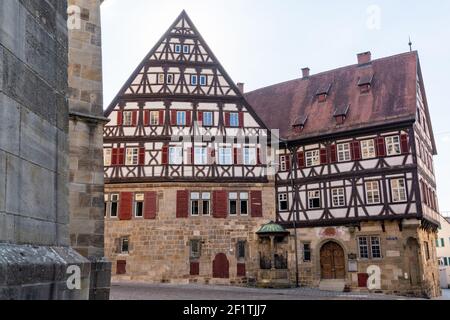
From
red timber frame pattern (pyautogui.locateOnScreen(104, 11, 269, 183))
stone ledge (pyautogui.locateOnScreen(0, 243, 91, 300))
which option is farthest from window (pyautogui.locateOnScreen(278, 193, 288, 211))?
stone ledge (pyautogui.locateOnScreen(0, 243, 91, 300))

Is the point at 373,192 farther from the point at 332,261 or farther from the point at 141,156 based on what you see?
the point at 141,156

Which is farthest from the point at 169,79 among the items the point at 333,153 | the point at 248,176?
the point at 333,153

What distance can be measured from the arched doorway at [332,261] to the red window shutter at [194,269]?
625 cm

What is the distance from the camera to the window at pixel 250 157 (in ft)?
82.7

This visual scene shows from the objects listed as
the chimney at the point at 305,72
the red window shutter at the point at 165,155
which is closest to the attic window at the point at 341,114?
the chimney at the point at 305,72

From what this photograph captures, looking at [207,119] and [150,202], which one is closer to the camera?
[150,202]

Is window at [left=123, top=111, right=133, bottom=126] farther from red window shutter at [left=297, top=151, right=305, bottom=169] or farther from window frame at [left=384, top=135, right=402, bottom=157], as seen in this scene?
window frame at [left=384, top=135, right=402, bottom=157]

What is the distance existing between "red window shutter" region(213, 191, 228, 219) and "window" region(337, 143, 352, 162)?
6.22 m

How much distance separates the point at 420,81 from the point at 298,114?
696cm

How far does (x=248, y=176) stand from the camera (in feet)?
82.2

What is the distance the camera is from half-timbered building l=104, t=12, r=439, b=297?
2262 cm

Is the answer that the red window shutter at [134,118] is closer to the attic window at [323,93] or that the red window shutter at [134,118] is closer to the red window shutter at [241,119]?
the red window shutter at [241,119]

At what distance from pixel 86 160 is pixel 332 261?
733 inches
